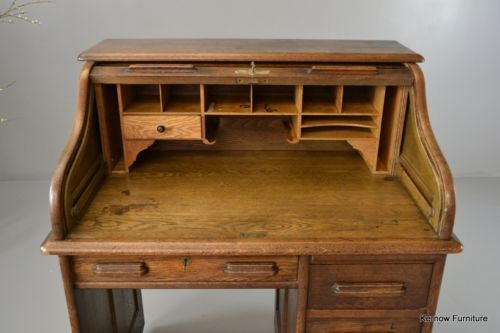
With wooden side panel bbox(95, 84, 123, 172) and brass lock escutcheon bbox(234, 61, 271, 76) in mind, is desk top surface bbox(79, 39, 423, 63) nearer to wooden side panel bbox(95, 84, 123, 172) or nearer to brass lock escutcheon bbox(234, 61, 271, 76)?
brass lock escutcheon bbox(234, 61, 271, 76)

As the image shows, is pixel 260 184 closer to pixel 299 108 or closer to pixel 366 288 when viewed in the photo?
pixel 299 108

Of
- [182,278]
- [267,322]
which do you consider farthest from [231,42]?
[267,322]

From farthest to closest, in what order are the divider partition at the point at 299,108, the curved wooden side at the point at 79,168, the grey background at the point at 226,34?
the grey background at the point at 226,34 < the divider partition at the point at 299,108 < the curved wooden side at the point at 79,168

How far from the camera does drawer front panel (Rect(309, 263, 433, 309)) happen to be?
4.87ft

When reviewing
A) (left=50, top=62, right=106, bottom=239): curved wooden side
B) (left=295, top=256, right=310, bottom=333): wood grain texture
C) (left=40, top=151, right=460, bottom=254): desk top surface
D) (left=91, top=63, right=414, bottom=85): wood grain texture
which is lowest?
(left=295, top=256, right=310, bottom=333): wood grain texture

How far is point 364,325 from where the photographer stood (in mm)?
1573

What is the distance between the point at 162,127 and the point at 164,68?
0.24m

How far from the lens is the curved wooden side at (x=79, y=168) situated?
4.61 feet

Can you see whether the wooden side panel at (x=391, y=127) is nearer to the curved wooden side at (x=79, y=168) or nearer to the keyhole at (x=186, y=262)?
the keyhole at (x=186, y=262)

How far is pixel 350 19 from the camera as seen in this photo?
333cm

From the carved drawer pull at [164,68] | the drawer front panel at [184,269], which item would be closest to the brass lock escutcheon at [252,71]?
the carved drawer pull at [164,68]

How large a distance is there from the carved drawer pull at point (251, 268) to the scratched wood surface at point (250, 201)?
0.31ft

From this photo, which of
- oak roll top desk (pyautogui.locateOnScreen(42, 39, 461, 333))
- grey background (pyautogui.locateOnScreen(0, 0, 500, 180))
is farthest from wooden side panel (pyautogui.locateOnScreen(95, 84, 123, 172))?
grey background (pyautogui.locateOnScreen(0, 0, 500, 180))

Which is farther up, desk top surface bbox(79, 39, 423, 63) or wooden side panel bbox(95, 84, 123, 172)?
desk top surface bbox(79, 39, 423, 63)
